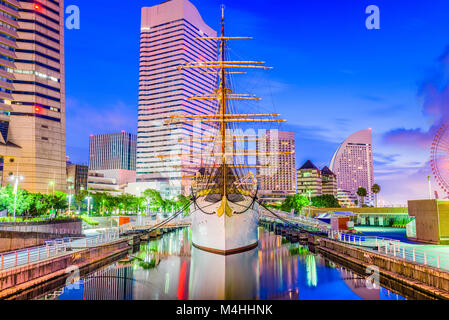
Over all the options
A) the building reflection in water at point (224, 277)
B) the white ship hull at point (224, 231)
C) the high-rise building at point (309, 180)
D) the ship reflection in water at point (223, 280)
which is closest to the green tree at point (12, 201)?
the ship reflection in water at point (223, 280)

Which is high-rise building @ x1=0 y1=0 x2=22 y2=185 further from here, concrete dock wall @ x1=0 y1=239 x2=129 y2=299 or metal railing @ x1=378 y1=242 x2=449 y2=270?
metal railing @ x1=378 y1=242 x2=449 y2=270

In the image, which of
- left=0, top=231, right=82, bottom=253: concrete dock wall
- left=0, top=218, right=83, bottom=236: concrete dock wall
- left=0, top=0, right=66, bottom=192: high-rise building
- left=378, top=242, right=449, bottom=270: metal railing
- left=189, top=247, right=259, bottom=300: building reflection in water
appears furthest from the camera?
left=0, top=0, right=66, bottom=192: high-rise building

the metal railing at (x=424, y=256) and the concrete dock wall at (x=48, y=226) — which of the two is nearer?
the metal railing at (x=424, y=256)

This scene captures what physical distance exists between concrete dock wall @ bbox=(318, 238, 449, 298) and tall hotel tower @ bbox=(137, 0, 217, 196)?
131 metres

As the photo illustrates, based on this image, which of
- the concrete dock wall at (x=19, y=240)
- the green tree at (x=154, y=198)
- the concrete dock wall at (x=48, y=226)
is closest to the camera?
the concrete dock wall at (x=19, y=240)

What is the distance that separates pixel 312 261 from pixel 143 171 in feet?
466

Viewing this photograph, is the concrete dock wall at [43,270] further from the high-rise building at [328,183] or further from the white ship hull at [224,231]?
the high-rise building at [328,183]

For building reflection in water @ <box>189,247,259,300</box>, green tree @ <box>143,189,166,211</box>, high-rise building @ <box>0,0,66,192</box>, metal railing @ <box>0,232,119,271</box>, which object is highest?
high-rise building @ <box>0,0,66,192</box>

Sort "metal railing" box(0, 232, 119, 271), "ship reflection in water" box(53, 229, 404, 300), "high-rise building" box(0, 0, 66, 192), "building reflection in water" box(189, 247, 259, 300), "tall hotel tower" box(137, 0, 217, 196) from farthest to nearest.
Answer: "tall hotel tower" box(137, 0, 217, 196), "high-rise building" box(0, 0, 66, 192), "building reflection in water" box(189, 247, 259, 300), "ship reflection in water" box(53, 229, 404, 300), "metal railing" box(0, 232, 119, 271)

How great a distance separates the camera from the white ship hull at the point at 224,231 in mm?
26636

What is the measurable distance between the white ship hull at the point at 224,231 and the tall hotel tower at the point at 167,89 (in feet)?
396

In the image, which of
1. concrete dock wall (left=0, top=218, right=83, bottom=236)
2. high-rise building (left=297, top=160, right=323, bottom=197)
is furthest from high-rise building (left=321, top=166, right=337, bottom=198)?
concrete dock wall (left=0, top=218, right=83, bottom=236)

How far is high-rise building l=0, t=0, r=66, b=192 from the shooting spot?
70.6m

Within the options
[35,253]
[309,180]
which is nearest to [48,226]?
[35,253]
